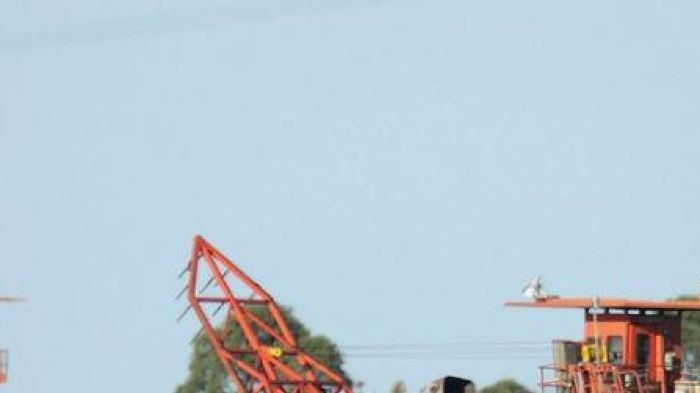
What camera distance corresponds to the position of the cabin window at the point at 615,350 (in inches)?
4350

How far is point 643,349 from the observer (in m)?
111

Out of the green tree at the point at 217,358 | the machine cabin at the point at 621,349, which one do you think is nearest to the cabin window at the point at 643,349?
the machine cabin at the point at 621,349

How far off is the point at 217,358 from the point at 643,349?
206 feet

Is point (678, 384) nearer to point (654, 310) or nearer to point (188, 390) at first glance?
point (654, 310)

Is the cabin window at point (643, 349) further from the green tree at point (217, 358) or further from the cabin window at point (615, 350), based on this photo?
the green tree at point (217, 358)

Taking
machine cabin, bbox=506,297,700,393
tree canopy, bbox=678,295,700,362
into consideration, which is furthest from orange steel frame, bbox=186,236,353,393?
tree canopy, bbox=678,295,700,362

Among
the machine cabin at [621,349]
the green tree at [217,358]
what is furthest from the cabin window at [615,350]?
the green tree at [217,358]

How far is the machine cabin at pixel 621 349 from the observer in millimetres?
109562

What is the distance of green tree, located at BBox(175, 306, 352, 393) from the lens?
6594 inches

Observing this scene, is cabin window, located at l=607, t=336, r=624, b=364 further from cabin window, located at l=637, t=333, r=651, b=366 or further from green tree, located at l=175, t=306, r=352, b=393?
green tree, located at l=175, t=306, r=352, b=393

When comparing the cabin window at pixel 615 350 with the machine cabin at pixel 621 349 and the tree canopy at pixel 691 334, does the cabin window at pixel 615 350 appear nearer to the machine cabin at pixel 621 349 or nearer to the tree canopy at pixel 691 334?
the machine cabin at pixel 621 349

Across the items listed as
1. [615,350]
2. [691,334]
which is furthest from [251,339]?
[691,334]

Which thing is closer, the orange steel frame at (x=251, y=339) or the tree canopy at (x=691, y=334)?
the orange steel frame at (x=251, y=339)

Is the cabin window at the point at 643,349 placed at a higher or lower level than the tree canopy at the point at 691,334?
lower
